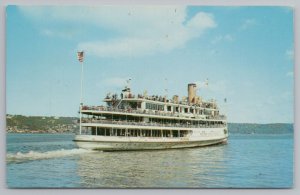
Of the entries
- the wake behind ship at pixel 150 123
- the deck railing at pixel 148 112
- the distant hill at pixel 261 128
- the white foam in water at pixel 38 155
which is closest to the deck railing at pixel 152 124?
the wake behind ship at pixel 150 123

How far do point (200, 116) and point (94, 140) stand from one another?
1.46 metres

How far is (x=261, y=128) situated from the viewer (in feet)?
19.5

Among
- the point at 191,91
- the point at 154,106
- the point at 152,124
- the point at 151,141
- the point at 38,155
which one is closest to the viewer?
the point at 38,155

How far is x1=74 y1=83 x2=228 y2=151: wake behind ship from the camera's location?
6113 millimetres

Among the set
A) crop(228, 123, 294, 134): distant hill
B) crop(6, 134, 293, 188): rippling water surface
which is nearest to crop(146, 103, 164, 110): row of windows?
crop(6, 134, 293, 188): rippling water surface

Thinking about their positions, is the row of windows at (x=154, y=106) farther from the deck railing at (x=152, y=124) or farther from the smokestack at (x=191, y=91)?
the smokestack at (x=191, y=91)

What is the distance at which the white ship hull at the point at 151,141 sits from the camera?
6.25m

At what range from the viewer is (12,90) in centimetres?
572

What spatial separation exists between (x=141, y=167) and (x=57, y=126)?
40.3 inches

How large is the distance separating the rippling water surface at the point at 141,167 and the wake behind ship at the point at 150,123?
25cm

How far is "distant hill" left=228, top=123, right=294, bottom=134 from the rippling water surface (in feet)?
0.25

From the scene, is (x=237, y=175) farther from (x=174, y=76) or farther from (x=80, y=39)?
(x=80, y=39)

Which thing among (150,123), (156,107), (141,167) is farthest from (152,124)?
(141,167)

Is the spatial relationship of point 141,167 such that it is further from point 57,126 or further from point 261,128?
point 261,128
